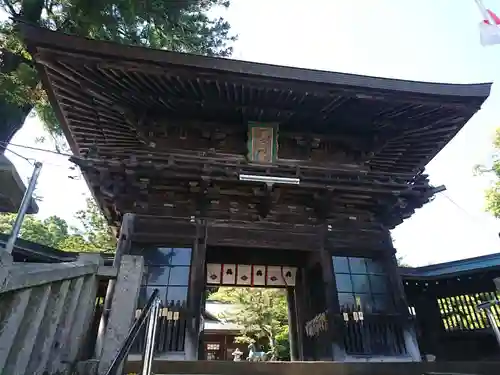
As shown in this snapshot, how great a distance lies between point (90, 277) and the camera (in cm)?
316

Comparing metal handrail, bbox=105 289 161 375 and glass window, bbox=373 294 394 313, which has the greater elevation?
glass window, bbox=373 294 394 313

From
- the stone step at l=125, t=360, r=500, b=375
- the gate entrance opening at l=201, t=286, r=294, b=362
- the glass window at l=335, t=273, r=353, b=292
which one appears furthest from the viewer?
the gate entrance opening at l=201, t=286, r=294, b=362

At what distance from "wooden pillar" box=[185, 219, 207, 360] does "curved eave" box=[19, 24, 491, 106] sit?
287cm

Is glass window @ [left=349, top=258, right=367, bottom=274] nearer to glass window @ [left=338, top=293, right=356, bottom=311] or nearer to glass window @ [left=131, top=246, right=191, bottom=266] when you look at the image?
glass window @ [left=338, top=293, right=356, bottom=311]

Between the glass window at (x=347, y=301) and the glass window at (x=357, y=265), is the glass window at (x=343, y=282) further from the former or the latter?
the glass window at (x=357, y=265)

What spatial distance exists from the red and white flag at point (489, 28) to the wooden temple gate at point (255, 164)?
802 mm

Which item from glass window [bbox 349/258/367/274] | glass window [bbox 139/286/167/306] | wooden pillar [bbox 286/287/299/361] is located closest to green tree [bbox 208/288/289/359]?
wooden pillar [bbox 286/287/299/361]

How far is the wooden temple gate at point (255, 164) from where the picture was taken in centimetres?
562

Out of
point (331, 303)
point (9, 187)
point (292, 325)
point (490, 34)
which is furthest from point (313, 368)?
point (490, 34)

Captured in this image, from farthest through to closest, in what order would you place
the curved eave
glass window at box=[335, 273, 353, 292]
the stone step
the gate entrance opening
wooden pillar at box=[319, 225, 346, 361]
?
the gate entrance opening → glass window at box=[335, 273, 353, 292] → wooden pillar at box=[319, 225, 346, 361] → the curved eave → the stone step

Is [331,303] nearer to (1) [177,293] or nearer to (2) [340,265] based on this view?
(2) [340,265]

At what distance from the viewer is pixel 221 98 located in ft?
20.6

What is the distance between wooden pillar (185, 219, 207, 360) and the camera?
209 inches

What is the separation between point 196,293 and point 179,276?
1.64 feet
